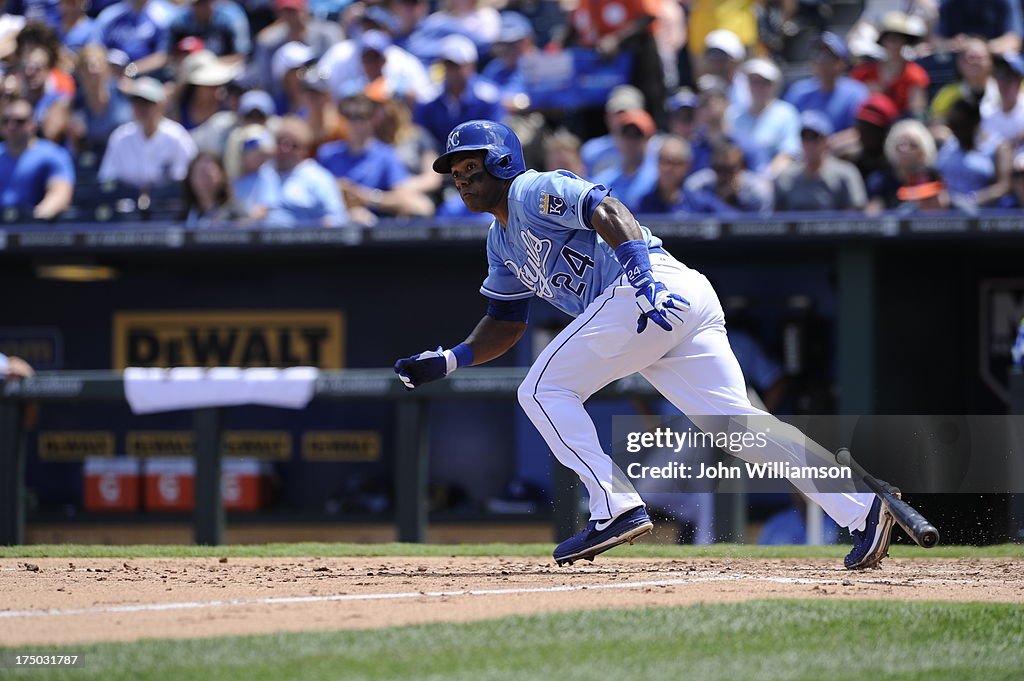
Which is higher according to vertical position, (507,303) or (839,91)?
(839,91)

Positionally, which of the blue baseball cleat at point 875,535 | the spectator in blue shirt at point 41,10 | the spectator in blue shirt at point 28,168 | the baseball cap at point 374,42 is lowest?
the blue baseball cleat at point 875,535

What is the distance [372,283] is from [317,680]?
6733 mm

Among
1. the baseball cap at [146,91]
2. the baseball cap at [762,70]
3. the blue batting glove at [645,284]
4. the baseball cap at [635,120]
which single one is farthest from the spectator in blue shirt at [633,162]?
the blue batting glove at [645,284]

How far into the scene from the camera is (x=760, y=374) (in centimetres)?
956

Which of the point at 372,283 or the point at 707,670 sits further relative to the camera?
the point at 372,283

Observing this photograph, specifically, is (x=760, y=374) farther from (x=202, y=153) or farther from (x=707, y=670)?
(x=707, y=670)

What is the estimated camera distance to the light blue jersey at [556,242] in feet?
17.5

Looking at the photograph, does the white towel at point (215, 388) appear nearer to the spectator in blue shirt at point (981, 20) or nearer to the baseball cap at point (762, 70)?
the baseball cap at point (762, 70)

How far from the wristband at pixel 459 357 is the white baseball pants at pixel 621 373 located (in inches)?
19.9

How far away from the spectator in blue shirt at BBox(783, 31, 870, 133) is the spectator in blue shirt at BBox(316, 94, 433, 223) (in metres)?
2.64

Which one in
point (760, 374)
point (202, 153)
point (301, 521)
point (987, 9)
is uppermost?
point (987, 9)

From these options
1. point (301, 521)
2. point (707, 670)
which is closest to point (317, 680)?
point (707, 670)

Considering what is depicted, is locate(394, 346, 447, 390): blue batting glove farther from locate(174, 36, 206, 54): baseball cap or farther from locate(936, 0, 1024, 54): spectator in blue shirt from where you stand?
locate(174, 36, 206, 54): baseball cap

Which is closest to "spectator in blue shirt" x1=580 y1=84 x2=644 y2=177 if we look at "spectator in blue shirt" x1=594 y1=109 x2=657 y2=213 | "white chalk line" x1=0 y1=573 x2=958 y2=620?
"spectator in blue shirt" x1=594 y1=109 x2=657 y2=213
